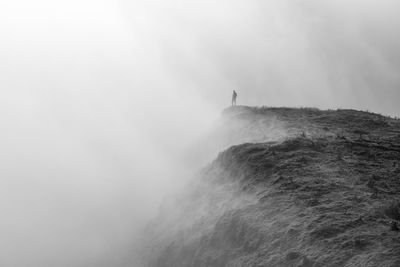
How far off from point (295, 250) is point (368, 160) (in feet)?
43.5

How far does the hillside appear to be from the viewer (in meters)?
22.7

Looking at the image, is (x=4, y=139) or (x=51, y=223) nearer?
(x=51, y=223)

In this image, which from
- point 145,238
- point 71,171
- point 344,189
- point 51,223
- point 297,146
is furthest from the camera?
point 71,171

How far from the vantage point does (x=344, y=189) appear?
2800 cm

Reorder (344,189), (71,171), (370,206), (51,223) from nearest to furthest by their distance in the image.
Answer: (370,206) → (344,189) → (51,223) → (71,171)

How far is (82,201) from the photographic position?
8744 cm

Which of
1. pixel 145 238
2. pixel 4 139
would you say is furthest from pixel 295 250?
pixel 4 139

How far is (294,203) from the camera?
91.7 feet

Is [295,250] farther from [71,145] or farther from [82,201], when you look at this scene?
[71,145]

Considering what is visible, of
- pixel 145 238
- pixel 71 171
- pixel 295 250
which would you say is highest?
pixel 71 171

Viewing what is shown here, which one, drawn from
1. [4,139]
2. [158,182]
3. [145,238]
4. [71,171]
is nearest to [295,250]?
[145,238]

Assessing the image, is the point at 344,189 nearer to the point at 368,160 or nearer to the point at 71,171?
the point at 368,160

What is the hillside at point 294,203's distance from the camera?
74.6 feet

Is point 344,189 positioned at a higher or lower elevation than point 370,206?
higher
